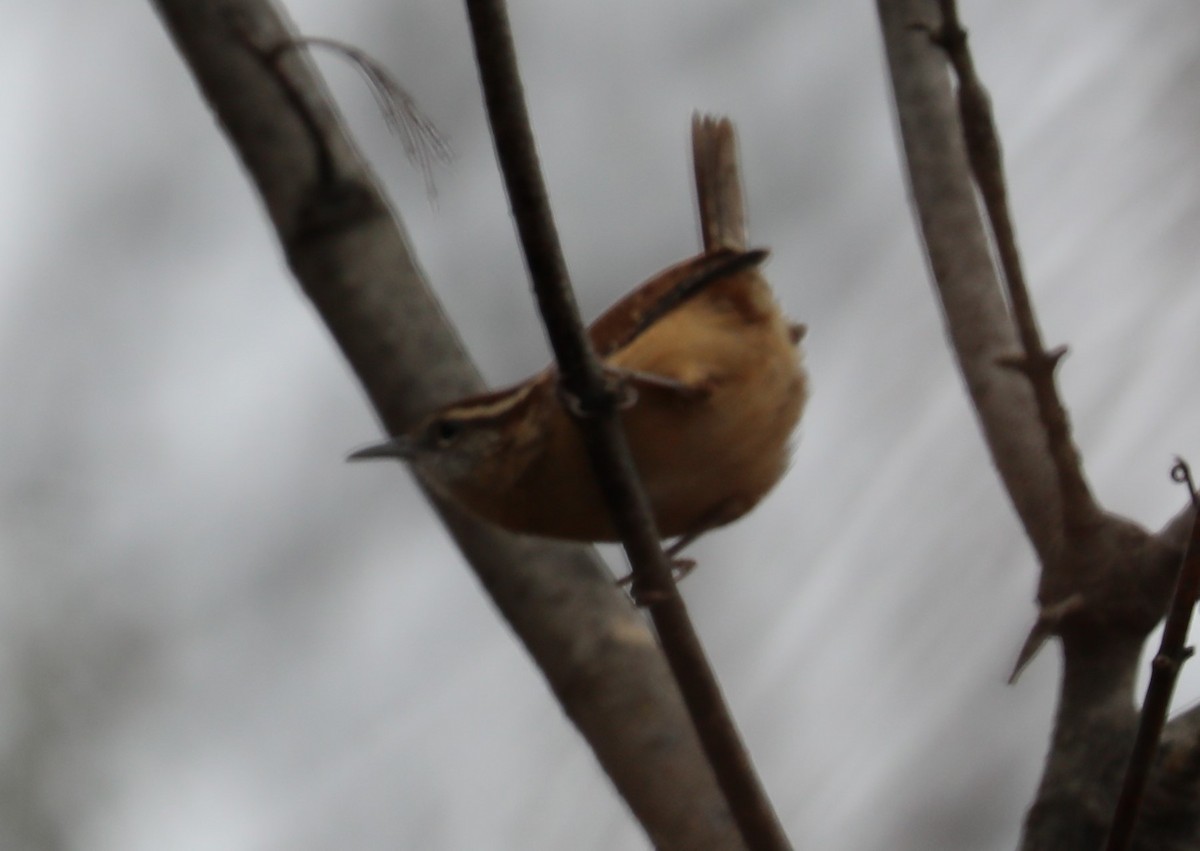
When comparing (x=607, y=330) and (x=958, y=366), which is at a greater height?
(x=607, y=330)

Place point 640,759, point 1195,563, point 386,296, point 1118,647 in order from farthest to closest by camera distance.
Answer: point 386,296 → point 640,759 → point 1118,647 → point 1195,563

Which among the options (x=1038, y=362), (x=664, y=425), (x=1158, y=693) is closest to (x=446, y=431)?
(x=664, y=425)

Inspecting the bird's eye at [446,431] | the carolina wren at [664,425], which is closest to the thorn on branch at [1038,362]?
the carolina wren at [664,425]

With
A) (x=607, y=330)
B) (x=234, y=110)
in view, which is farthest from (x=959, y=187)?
(x=234, y=110)

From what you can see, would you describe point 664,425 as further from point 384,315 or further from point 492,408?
point 384,315

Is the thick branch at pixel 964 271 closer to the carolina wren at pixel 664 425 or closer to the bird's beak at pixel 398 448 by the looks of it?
the carolina wren at pixel 664 425

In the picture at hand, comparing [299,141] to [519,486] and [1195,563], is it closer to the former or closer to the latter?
[519,486]
